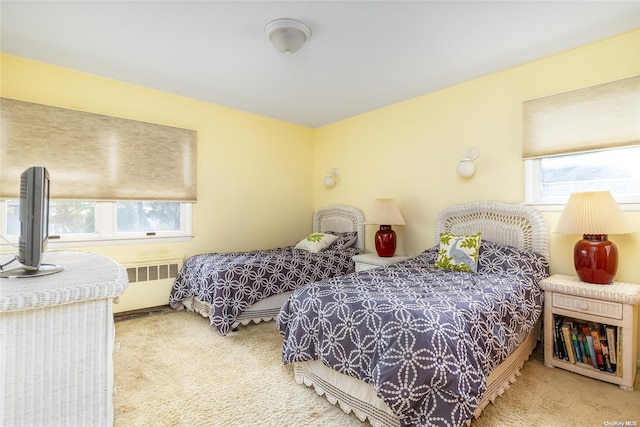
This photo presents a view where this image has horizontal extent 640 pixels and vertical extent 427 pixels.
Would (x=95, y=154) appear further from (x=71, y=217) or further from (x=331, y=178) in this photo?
(x=331, y=178)

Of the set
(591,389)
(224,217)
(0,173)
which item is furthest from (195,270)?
(591,389)

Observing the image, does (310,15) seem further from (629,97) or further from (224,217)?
(224,217)

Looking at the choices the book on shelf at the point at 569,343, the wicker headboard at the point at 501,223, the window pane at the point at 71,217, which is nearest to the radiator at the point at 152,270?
the window pane at the point at 71,217

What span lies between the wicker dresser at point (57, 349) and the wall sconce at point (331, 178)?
355 centimetres

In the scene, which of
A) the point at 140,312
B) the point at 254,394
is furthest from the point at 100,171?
the point at 254,394

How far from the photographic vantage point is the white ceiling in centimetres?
203

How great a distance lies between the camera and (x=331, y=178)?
15.1 ft

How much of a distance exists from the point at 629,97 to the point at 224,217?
4051 millimetres

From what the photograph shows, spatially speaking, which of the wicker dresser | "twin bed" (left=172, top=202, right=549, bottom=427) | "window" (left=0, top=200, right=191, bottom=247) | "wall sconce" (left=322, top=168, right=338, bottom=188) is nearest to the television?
the wicker dresser

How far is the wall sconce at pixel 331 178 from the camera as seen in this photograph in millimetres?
4582

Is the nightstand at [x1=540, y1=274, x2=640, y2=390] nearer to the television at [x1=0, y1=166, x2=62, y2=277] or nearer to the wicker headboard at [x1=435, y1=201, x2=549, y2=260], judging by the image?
the wicker headboard at [x1=435, y1=201, x2=549, y2=260]

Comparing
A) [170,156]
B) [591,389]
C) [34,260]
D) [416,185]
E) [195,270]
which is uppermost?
[170,156]

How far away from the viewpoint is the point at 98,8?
2.02 m

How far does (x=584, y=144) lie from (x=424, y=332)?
2.22 metres
